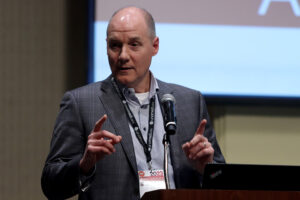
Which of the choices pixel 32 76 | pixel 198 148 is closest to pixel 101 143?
pixel 198 148

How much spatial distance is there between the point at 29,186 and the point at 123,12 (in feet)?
5.26

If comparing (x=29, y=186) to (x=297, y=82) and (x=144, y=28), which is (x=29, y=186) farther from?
(x=297, y=82)

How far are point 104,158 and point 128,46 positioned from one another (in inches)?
21.4

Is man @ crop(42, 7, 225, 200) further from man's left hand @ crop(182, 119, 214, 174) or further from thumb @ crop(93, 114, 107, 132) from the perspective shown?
thumb @ crop(93, 114, 107, 132)

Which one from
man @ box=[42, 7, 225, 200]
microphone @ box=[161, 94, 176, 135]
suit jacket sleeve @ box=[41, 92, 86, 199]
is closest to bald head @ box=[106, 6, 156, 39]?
man @ box=[42, 7, 225, 200]

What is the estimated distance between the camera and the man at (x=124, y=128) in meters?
2.33

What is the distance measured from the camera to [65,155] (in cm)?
238

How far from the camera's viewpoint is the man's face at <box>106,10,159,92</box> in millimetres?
2486

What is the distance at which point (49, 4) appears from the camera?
3633 millimetres

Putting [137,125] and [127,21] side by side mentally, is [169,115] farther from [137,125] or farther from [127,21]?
[127,21]

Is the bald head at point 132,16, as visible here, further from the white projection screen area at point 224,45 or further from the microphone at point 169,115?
the white projection screen area at point 224,45

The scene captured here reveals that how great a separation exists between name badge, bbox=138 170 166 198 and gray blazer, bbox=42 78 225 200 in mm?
27

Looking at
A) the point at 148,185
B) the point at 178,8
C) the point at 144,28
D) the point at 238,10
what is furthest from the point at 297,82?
the point at 148,185

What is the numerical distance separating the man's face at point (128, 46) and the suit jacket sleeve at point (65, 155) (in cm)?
27
